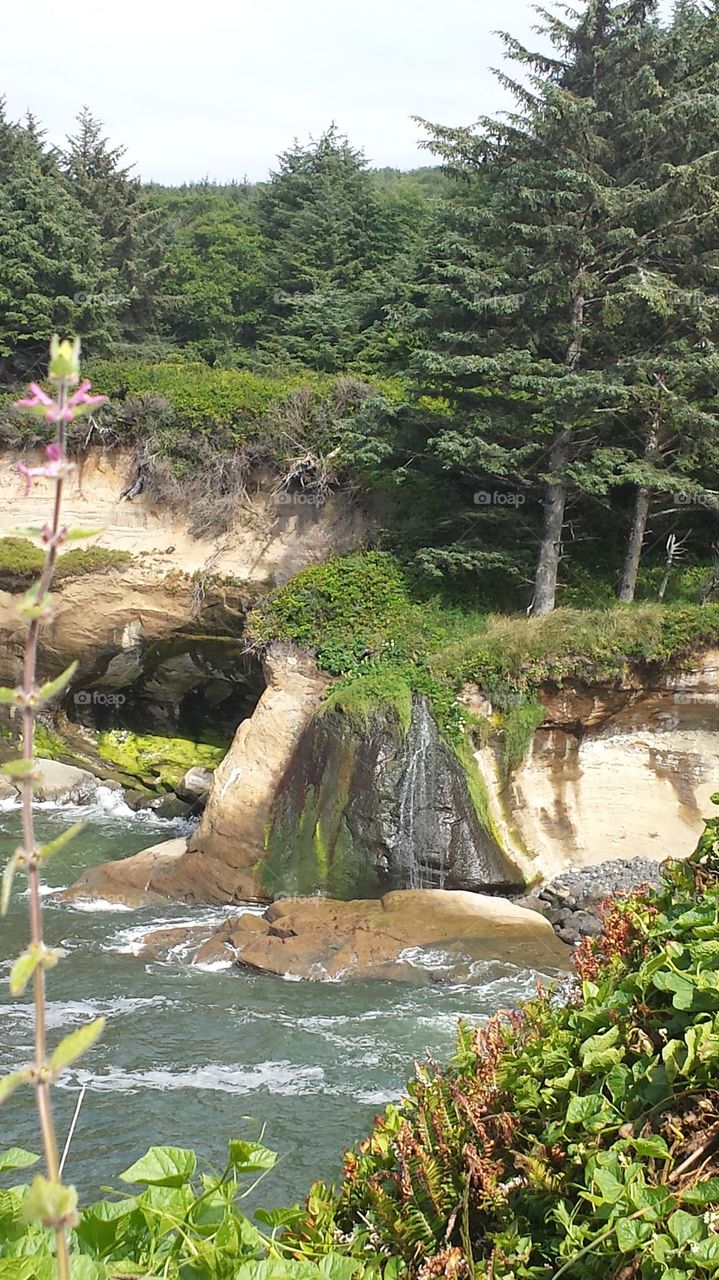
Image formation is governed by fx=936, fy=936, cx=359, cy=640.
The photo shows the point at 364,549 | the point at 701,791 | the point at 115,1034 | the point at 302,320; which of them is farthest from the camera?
the point at 302,320

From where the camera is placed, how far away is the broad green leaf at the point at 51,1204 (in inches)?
39.1

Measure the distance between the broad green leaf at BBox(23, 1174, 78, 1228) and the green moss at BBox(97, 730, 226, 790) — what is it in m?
18.4

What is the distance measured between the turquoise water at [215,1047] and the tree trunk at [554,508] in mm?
6861

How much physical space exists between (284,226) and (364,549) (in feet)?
61.5

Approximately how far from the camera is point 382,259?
27.4 m

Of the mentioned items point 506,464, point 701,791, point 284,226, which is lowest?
point 701,791

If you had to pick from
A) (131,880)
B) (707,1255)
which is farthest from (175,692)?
(707,1255)

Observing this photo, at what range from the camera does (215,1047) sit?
862 cm

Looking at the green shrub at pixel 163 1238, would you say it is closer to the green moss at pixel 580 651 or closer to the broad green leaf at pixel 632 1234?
the broad green leaf at pixel 632 1234

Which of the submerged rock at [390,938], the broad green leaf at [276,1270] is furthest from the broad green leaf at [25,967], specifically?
the submerged rock at [390,938]

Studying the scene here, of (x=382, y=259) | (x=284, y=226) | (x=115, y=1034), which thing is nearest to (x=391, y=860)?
(x=115, y=1034)

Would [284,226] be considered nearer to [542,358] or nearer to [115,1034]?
[542,358]

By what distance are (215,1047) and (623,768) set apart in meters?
8.09

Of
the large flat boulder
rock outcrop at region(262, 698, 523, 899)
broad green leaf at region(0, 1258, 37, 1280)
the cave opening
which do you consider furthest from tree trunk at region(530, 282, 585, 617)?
broad green leaf at region(0, 1258, 37, 1280)
